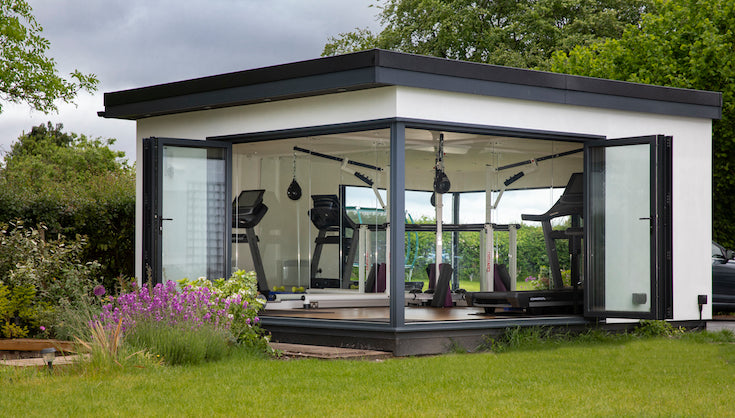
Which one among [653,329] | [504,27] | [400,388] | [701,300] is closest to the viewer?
[400,388]

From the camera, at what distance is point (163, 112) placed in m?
10.5

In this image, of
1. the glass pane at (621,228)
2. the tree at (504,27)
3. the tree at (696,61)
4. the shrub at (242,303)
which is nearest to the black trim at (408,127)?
the glass pane at (621,228)

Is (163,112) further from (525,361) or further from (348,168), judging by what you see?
(525,361)

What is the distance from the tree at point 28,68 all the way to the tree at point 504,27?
41.4 ft

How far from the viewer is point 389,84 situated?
8.53m

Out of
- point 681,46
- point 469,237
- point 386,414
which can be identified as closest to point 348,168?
point 469,237

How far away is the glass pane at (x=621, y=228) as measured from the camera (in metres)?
9.72

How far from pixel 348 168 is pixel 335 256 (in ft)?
4.23

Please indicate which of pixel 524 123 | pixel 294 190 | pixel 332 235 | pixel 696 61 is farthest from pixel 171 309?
pixel 696 61

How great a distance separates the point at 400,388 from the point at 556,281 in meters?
5.18

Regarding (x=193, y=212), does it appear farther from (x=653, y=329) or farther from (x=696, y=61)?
(x=696, y=61)

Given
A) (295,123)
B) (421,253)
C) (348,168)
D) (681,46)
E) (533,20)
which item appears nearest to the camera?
(295,123)

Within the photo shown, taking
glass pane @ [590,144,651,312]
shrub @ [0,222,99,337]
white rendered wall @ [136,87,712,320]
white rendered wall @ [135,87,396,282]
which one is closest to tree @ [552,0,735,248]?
white rendered wall @ [136,87,712,320]

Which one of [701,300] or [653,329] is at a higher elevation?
[701,300]
